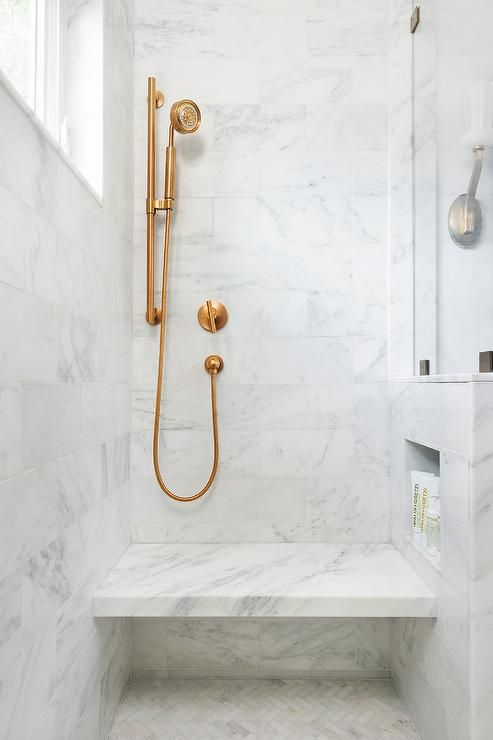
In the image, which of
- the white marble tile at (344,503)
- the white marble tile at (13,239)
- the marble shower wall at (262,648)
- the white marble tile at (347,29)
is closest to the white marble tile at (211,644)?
the marble shower wall at (262,648)

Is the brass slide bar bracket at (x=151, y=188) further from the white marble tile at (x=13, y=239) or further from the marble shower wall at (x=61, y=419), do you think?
the white marble tile at (x=13, y=239)

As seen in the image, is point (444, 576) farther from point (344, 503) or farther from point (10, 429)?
point (10, 429)

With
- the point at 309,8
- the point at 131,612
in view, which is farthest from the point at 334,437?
the point at 309,8

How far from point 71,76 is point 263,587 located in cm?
150

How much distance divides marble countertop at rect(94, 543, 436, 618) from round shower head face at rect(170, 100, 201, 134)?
1365mm

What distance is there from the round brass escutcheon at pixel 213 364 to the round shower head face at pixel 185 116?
2.40 ft

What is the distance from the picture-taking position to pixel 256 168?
6.17 feet

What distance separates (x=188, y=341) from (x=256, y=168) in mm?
645

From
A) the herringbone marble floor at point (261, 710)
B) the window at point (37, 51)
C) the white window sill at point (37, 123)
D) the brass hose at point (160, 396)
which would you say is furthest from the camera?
the brass hose at point (160, 396)

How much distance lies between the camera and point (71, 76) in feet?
4.88

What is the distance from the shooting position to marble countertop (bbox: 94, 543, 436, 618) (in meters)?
1.43

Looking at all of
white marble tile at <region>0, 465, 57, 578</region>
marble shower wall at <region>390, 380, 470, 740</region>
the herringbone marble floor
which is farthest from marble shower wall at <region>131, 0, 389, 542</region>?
white marble tile at <region>0, 465, 57, 578</region>

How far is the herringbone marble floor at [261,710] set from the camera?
155 cm

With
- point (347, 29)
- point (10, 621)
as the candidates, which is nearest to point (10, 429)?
point (10, 621)
